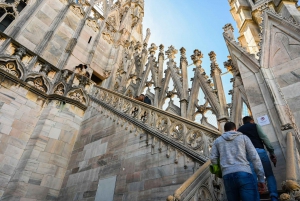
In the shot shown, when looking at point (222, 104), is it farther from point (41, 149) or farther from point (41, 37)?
point (41, 37)

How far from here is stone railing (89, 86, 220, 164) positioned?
4.04 m

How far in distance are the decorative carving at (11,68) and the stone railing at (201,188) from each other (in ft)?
23.7

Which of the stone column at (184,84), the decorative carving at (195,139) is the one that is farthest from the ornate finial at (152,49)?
the decorative carving at (195,139)

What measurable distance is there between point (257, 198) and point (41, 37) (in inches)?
420

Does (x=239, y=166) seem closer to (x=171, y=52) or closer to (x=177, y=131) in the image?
(x=177, y=131)

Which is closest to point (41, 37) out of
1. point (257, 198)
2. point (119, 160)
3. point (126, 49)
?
point (126, 49)

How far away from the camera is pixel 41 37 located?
393 inches

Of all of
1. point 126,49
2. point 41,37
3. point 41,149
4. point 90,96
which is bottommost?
point 41,149

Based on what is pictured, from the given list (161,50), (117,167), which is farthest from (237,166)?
(161,50)

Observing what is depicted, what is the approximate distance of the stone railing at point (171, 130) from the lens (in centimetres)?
404

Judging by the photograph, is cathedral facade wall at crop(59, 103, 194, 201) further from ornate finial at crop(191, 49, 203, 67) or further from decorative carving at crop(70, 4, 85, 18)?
decorative carving at crop(70, 4, 85, 18)

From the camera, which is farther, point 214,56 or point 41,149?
point 214,56

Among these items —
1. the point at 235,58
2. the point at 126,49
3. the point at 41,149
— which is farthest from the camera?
the point at 126,49

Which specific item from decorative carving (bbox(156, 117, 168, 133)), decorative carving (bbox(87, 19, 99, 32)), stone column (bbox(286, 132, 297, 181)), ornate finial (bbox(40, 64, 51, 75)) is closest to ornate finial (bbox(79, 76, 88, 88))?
ornate finial (bbox(40, 64, 51, 75))
